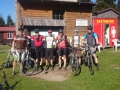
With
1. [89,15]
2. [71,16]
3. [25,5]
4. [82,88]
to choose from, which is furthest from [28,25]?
[82,88]

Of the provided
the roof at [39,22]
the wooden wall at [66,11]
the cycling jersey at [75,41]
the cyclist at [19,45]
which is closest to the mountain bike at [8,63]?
the cyclist at [19,45]

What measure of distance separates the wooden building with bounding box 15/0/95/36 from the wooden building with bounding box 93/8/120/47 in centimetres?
229

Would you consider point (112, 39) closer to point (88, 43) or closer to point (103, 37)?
point (103, 37)

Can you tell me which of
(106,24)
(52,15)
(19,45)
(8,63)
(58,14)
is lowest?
(8,63)

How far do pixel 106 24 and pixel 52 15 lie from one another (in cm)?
667

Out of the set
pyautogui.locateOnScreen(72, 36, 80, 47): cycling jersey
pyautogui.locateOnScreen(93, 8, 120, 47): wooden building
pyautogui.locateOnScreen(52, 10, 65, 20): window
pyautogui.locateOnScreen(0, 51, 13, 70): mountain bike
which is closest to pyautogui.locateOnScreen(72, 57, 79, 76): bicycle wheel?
pyautogui.locateOnScreen(72, 36, 80, 47): cycling jersey

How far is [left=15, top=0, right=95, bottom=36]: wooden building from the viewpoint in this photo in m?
14.6

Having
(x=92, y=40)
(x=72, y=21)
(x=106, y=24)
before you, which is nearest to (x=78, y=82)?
(x=92, y=40)

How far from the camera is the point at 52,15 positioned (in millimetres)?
15648

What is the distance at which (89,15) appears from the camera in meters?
16.7

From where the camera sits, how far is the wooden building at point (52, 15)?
1455 cm

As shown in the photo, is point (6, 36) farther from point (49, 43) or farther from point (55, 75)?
point (55, 75)

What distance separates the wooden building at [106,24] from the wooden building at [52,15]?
90.2 inches

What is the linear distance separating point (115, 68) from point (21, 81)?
4.61 m
